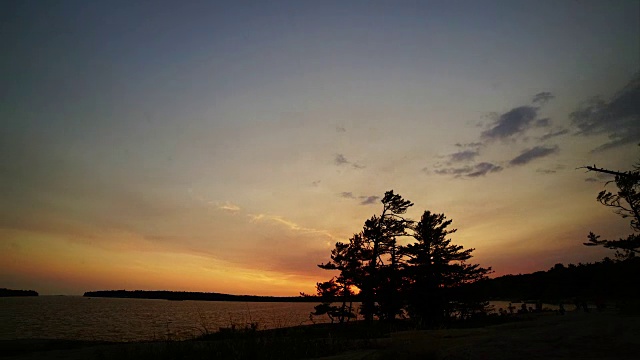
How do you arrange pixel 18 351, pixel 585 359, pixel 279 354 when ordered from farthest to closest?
pixel 18 351 → pixel 279 354 → pixel 585 359

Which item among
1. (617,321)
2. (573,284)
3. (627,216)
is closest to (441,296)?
(627,216)

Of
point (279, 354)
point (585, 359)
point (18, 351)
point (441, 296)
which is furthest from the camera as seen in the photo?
point (441, 296)

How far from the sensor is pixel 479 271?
3581cm

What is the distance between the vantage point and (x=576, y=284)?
84.6m

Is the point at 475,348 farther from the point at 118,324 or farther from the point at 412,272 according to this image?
the point at 118,324

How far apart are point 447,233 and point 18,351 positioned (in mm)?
34256

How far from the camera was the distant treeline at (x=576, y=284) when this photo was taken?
31141 millimetres

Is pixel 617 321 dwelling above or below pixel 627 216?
below

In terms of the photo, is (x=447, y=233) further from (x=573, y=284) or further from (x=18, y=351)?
(x=573, y=284)

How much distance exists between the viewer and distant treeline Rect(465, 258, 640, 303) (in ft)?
102

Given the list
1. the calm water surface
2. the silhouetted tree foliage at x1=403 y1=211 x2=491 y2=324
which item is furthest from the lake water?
the silhouetted tree foliage at x1=403 y1=211 x2=491 y2=324

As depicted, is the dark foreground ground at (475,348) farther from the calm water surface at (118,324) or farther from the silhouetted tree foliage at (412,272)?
the silhouetted tree foliage at (412,272)

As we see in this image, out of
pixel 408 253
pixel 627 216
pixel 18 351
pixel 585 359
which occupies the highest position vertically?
pixel 627 216

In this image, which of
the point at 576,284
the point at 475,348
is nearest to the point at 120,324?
the point at 475,348
